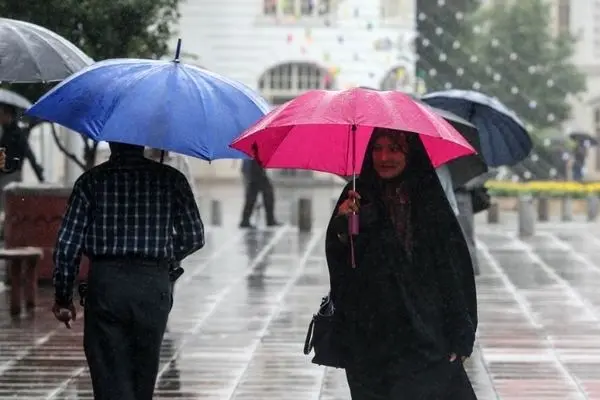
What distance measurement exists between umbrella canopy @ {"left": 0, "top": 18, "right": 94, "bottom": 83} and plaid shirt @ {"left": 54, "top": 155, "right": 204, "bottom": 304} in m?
1.48

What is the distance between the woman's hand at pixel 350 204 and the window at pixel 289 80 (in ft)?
141

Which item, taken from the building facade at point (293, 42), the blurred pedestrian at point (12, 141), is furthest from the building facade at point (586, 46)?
the blurred pedestrian at point (12, 141)

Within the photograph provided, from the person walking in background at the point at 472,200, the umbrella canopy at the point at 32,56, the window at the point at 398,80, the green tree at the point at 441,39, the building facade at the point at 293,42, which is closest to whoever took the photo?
the umbrella canopy at the point at 32,56

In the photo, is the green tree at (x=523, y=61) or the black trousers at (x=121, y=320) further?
the green tree at (x=523, y=61)

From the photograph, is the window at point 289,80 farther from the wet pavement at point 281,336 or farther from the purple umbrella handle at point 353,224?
the purple umbrella handle at point 353,224

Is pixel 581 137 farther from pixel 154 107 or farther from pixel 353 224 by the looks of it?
pixel 353 224

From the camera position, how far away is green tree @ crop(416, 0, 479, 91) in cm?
4559

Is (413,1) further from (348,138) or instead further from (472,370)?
(348,138)

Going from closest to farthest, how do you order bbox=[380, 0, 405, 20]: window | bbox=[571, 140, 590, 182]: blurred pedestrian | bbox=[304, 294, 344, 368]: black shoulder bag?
bbox=[304, 294, 344, 368]: black shoulder bag
bbox=[571, 140, 590, 182]: blurred pedestrian
bbox=[380, 0, 405, 20]: window

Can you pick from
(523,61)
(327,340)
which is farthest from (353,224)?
(523,61)

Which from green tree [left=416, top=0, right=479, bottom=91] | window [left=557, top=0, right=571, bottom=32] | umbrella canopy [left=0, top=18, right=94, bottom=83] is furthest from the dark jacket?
window [left=557, top=0, right=571, bottom=32]

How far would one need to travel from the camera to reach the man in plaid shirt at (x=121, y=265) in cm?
651

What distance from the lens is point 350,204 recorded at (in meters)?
6.04

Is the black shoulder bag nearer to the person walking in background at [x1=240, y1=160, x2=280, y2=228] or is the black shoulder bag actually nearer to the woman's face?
the woman's face
